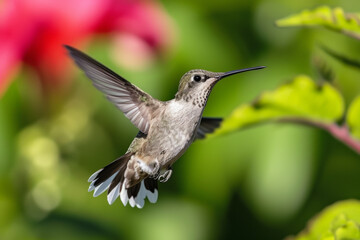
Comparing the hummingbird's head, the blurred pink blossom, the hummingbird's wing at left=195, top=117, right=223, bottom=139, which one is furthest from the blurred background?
the hummingbird's head

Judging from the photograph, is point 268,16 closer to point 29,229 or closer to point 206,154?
point 206,154

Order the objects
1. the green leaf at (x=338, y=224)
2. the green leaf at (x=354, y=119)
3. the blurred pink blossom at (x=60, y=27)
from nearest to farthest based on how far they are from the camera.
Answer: the green leaf at (x=338, y=224)
the green leaf at (x=354, y=119)
the blurred pink blossom at (x=60, y=27)

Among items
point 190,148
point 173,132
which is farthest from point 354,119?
point 190,148

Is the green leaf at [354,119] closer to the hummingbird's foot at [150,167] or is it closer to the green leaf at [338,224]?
the green leaf at [338,224]

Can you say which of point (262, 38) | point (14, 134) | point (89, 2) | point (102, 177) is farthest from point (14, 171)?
point (102, 177)

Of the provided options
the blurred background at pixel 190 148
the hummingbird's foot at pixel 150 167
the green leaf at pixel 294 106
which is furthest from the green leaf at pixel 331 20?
the blurred background at pixel 190 148

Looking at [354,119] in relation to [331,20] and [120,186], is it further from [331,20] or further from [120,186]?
[120,186]

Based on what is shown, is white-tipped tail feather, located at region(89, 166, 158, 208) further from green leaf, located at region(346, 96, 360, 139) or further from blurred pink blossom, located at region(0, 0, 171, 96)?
blurred pink blossom, located at region(0, 0, 171, 96)
